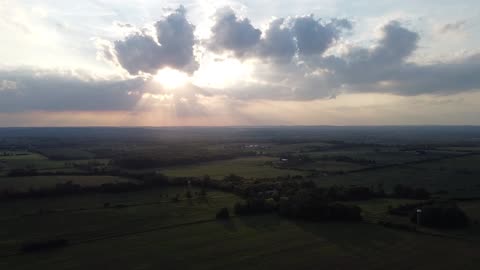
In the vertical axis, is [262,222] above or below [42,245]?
below

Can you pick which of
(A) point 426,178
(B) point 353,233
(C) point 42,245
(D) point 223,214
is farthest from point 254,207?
(A) point 426,178

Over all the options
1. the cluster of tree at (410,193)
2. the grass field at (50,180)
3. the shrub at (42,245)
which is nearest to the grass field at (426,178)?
the cluster of tree at (410,193)

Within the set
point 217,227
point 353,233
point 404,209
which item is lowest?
point 353,233

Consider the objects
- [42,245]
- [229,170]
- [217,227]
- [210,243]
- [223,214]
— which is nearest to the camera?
[42,245]

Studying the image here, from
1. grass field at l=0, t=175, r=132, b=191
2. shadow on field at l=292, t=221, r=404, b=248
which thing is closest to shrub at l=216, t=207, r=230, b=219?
shadow on field at l=292, t=221, r=404, b=248

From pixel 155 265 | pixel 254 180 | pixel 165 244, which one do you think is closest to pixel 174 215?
pixel 165 244

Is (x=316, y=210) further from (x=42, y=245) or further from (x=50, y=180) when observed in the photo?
(x=50, y=180)

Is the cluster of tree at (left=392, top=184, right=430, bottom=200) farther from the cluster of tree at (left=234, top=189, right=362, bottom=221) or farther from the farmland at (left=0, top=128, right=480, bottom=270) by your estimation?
the cluster of tree at (left=234, top=189, right=362, bottom=221)

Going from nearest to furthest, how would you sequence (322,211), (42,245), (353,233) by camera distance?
(42,245)
(353,233)
(322,211)
